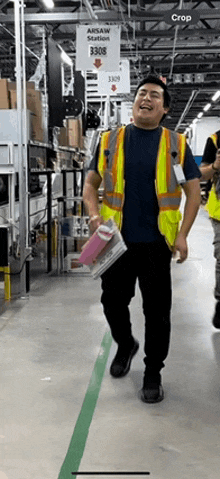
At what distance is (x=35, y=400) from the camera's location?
3445 millimetres

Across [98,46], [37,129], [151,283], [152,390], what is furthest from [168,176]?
[98,46]

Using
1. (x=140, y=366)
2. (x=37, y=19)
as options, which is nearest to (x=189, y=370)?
(x=140, y=366)

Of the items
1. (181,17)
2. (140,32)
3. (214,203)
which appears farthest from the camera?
(140,32)

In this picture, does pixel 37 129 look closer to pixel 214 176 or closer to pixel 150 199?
pixel 214 176

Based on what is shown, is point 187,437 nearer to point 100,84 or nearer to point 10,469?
point 10,469

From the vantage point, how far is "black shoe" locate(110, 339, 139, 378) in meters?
3.80

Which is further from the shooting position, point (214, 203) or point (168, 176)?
point (214, 203)

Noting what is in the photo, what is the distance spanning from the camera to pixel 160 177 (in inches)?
130

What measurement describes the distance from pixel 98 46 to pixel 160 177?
6.81m

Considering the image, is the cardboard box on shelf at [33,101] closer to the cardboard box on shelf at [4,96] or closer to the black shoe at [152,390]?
the cardboard box on shelf at [4,96]

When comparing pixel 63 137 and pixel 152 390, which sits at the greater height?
pixel 63 137

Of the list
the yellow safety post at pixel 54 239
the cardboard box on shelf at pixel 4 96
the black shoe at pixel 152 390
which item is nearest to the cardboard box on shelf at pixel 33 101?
the cardboard box on shelf at pixel 4 96

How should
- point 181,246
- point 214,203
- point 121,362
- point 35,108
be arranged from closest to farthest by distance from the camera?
point 181,246, point 121,362, point 214,203, point 35,108

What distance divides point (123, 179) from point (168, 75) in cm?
1919
